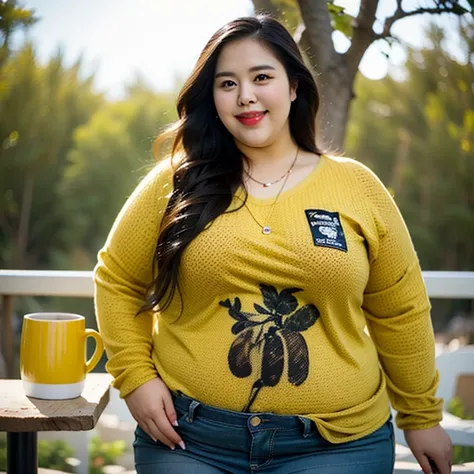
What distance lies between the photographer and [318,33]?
2291 millimetres

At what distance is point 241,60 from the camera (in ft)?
5.71

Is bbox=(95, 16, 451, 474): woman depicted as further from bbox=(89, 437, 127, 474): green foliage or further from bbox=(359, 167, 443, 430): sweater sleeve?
bbox=(89, 437, 127, 474): green foliage

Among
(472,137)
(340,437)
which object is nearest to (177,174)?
(340,437)

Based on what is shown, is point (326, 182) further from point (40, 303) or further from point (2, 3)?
point (40, 303)

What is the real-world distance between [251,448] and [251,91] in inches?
29.8

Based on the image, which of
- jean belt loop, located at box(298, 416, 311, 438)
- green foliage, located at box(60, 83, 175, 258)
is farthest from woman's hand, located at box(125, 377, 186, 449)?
green foliage, located at box(60, 83, 175, 258)

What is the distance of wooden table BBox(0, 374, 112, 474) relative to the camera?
1.60 m

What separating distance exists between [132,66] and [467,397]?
7723 millimetres

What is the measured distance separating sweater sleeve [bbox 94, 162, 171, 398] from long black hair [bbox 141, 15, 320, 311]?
4 centimetres

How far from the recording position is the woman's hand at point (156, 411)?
1688mm

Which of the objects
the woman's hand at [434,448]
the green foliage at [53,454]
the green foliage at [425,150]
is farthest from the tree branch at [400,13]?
the green foliage at [425,150]

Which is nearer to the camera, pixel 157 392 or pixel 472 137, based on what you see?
pixel 157 392

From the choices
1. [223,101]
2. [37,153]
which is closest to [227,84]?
[223,101]

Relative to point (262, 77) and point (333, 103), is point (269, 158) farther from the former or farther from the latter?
point (333, 103)
